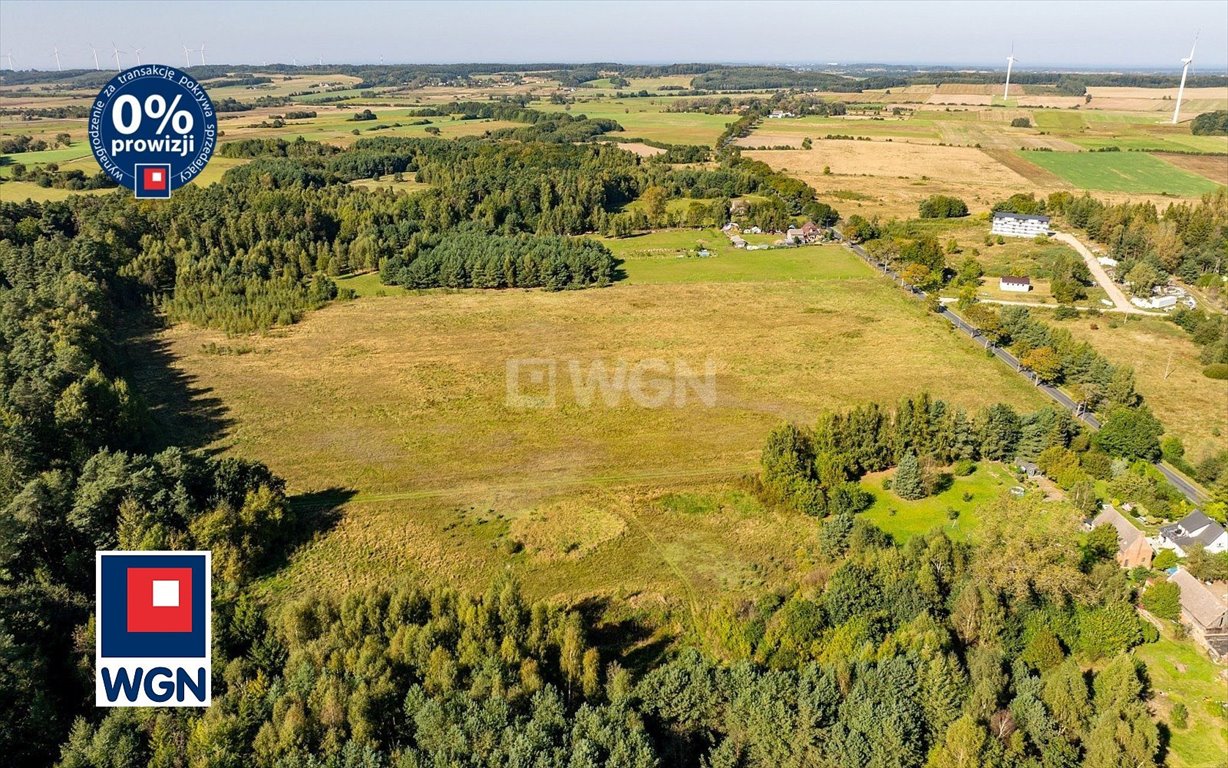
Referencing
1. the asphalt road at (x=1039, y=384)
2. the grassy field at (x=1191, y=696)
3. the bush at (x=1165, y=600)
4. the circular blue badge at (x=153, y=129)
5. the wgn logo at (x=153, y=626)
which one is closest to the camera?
the wgn logo at (x=153, y=626)

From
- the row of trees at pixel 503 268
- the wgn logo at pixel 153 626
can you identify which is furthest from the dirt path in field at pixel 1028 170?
the wgn logo at pixel 153 626

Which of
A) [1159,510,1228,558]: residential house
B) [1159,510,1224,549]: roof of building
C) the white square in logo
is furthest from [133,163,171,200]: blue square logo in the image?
[1159,510,1224,549]: roof of building

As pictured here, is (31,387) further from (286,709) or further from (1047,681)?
(1047,681)

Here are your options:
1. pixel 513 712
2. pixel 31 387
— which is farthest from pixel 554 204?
pixel 513 712

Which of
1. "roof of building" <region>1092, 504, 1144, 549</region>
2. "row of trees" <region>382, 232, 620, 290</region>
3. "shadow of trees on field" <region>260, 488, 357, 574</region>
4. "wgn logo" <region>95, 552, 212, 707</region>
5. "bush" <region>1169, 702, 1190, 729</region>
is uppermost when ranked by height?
"row of trees" <region>382, 232, 620, 290</region>

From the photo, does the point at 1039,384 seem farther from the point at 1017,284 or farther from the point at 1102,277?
the point at 1102,277

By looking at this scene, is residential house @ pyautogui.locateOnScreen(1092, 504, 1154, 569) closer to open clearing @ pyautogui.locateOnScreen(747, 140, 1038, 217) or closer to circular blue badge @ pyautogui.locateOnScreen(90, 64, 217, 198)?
circular blue badge @ pyautogui.locateOnScreen(90, 64, 217, 198)

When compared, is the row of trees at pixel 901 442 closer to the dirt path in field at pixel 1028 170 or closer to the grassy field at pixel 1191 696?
the grassy field at pixel 1191 696
